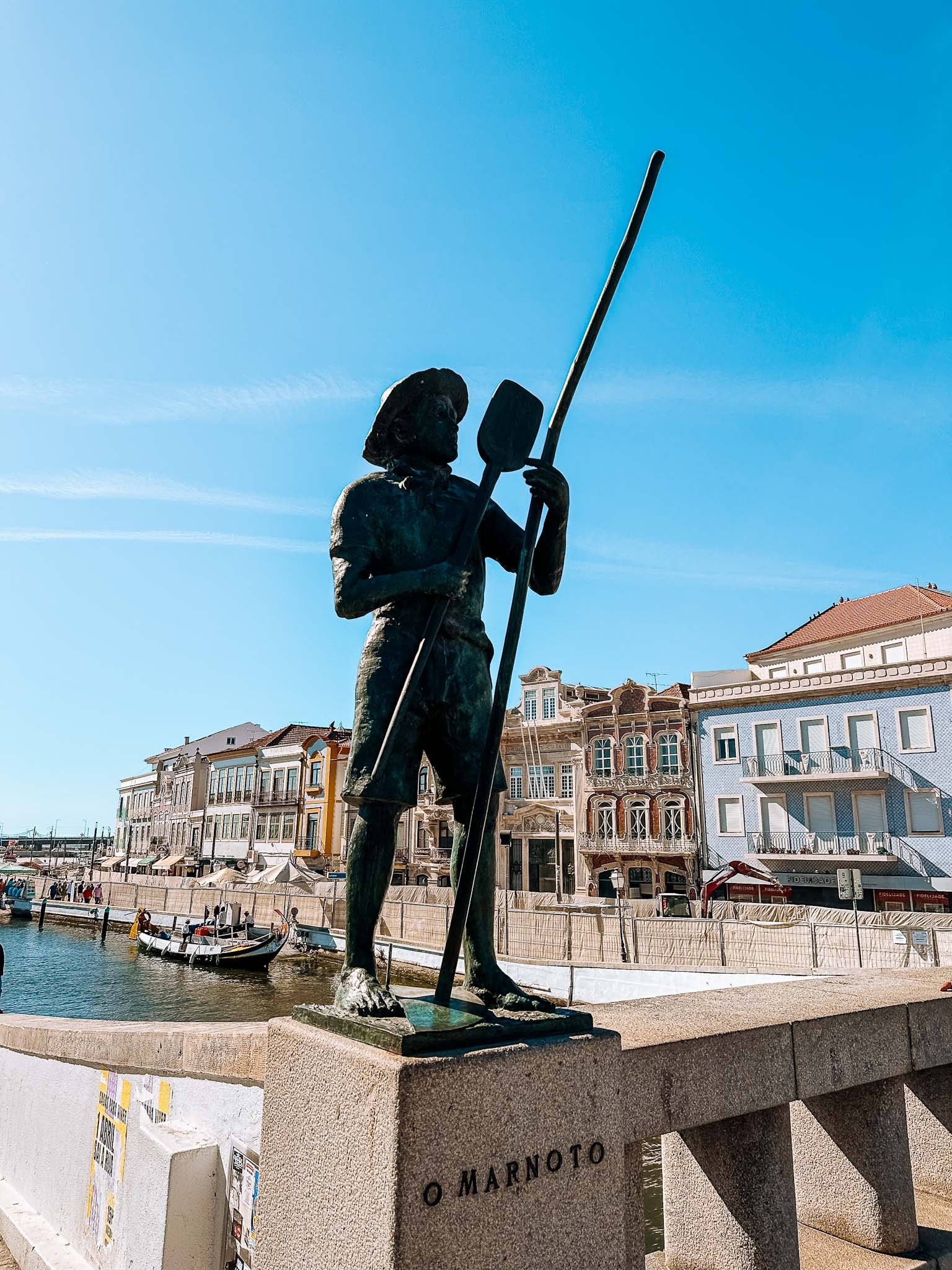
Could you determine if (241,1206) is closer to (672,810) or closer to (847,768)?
(847,768)

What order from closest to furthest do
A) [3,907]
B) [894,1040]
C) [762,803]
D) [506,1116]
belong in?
[506,1116]
[894,1040]
[762,803]
[3,907]

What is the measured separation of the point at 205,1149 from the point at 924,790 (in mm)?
31810

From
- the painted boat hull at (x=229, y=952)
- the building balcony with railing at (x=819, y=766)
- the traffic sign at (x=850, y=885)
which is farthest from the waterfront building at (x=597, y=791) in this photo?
the traffic sign at (x=850, y=885)

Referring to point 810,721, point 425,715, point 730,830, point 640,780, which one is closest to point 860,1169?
point 425,715

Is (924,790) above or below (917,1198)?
above

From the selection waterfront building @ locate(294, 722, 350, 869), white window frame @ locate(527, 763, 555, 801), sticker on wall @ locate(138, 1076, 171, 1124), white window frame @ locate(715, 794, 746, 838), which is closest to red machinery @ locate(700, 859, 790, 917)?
white window frame @ locate(715, 794, 746, 838)

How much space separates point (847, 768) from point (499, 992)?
104 ft

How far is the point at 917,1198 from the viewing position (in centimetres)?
329

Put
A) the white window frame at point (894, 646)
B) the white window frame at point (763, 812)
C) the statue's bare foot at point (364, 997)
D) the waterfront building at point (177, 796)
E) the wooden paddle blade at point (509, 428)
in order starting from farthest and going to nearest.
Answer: the waterfront building at point (177, 796), the white window frame at point (894, 646), the white window frame at point (763, 812), the wooden paddle blade at point (509, 428), the statue's bare foot at point (364, 997)

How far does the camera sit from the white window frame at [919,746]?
2969 cm

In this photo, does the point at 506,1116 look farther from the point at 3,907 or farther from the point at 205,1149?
the point at 3,907

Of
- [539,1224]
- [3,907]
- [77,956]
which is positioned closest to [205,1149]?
[539,1224]

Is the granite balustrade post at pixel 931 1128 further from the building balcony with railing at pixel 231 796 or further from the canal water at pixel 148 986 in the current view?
the building balcony with railing at pixel 231 796

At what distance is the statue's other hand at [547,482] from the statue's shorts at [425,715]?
1.85 feet
